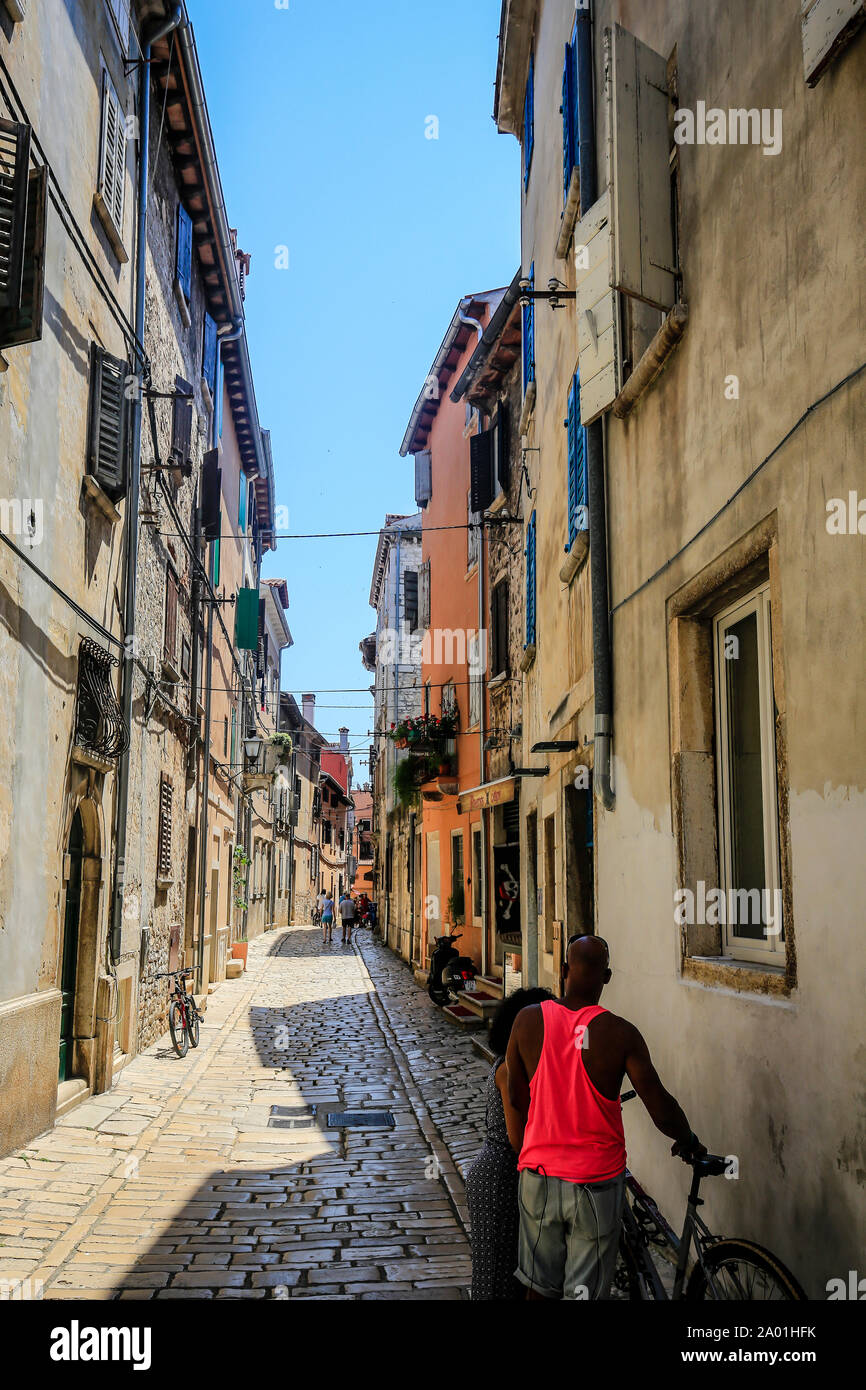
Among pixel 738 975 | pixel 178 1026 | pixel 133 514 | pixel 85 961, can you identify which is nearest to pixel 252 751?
pixel 178 1026

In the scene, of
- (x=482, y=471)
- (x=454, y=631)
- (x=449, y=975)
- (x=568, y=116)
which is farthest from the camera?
(x=454, y=631)

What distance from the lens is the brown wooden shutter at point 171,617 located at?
14.7m

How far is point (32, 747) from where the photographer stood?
827 centimetres

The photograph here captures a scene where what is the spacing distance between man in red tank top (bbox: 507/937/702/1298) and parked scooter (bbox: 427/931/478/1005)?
12364 mm

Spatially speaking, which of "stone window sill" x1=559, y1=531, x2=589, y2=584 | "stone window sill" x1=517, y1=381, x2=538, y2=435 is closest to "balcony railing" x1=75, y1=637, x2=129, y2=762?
"stone window sill" x1=559, y1=531, x2=589, y2=584

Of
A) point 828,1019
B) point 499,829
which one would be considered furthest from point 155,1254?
point 499,829

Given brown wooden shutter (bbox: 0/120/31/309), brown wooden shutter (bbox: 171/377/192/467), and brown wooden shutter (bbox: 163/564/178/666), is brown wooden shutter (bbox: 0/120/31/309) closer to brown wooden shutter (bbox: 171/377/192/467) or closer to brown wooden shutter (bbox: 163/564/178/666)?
brown wooden shutter (bbox: 171/377/192/467)

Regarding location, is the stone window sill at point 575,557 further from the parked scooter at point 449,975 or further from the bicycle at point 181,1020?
the parked scooter at point 449,975

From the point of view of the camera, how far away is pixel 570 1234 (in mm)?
3758

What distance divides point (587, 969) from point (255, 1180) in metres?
4.66

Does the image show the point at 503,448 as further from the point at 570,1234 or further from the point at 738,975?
the point at 570,1234

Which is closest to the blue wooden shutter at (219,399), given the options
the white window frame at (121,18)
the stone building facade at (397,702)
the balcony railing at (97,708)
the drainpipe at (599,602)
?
the stone building facade at (397,702)

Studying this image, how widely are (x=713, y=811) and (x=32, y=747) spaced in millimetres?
5063
